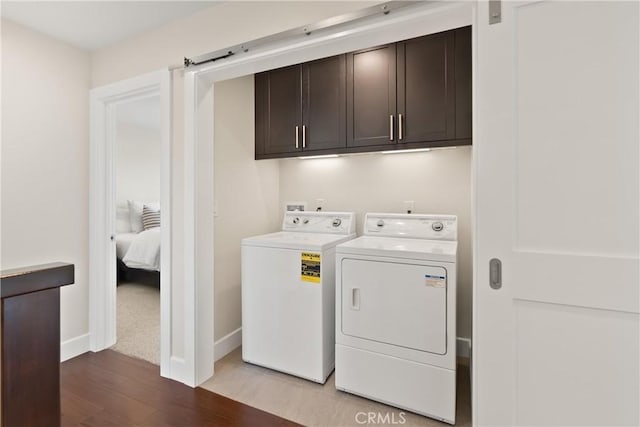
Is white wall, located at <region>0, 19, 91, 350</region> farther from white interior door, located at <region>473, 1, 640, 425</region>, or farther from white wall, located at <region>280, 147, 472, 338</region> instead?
white interior door, located at <region>473, 1, 640, 425</region>

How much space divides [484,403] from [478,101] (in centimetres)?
119

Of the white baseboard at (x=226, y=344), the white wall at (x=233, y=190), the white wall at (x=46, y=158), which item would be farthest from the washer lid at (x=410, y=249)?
the white wall at (x=46, y=158)

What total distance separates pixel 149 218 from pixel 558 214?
5.10 metres

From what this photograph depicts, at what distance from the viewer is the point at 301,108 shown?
2475 millimetres

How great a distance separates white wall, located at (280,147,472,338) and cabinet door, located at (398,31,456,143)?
1.30 feet

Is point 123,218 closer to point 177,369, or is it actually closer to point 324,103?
point 177,369

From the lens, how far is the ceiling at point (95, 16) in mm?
1905

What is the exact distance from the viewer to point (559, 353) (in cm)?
112

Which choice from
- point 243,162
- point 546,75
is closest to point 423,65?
point 546,75

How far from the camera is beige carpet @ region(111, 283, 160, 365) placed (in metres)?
2.54

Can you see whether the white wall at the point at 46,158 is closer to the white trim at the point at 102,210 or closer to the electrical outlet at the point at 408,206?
the white trim at the point at 102,210

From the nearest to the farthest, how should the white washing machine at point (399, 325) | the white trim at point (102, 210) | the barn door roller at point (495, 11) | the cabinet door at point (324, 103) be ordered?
the barn door roller at point (495, 11) → the white washing machine at point (399, 325) → the cabinet door at point (324, 103) → the white trim at point (102, 210)

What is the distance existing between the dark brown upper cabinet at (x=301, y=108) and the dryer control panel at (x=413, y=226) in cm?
66

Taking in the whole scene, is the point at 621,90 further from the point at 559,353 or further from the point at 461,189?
the point at 461,189
